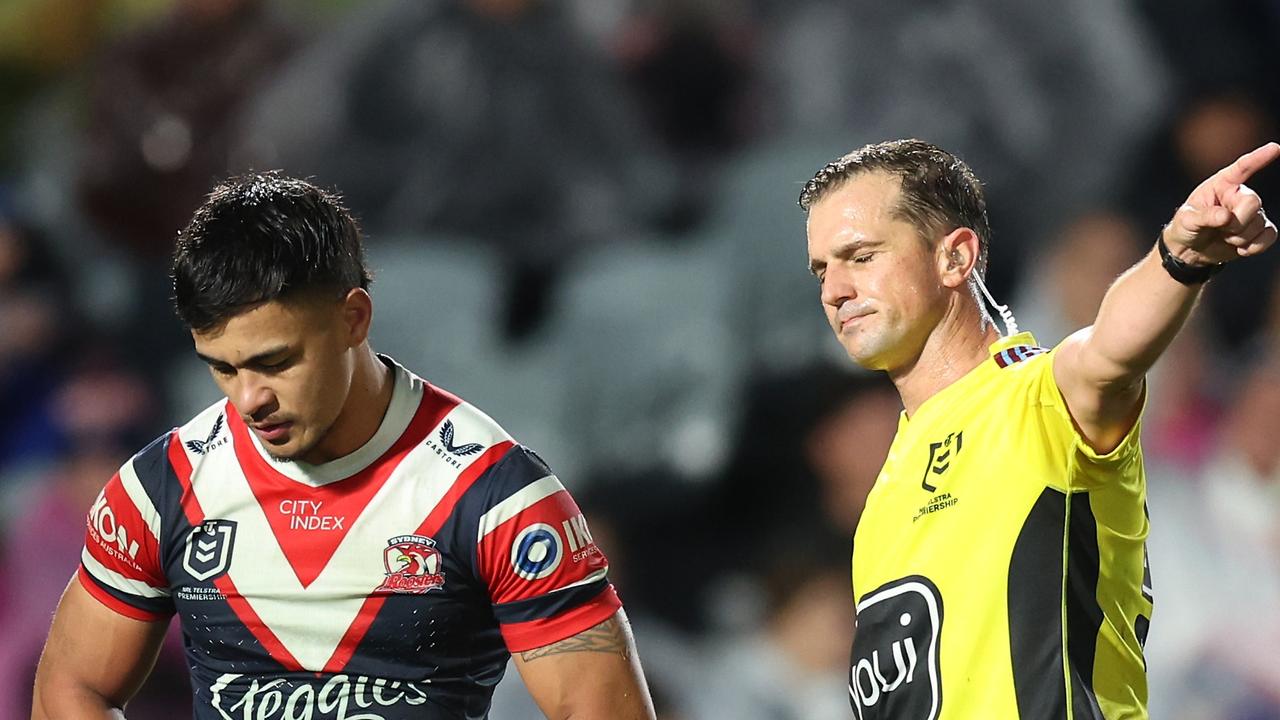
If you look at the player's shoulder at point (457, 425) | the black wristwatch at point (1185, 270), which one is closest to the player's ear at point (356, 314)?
the player's shoulder at point (457, 425)

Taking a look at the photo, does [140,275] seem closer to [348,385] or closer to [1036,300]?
[1036,300]

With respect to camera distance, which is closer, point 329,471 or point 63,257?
point 329,471

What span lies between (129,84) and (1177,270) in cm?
610

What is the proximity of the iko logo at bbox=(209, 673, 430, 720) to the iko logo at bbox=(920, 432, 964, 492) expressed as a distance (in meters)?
0.95

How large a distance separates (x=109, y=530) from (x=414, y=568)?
61 cm

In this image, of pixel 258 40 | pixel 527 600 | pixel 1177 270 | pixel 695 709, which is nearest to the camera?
pixel 1177 270

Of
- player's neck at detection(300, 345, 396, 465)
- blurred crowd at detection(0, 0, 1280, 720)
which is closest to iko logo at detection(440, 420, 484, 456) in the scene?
player's neck at detection(300, 345, 396, 465)

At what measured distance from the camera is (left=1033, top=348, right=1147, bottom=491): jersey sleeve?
2.08 metres

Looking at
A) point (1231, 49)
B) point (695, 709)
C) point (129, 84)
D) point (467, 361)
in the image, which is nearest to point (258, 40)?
point (129, 84)

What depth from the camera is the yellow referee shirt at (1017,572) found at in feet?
7.12

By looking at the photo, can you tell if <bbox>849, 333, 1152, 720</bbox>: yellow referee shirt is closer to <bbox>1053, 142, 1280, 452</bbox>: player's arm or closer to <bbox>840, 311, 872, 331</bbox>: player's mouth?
<bbox>1053, 142, 1280, 452</bbox>: player's arm

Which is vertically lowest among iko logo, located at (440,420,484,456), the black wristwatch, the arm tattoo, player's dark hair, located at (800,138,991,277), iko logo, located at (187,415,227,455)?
the arm tattoo

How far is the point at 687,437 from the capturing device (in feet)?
22.0

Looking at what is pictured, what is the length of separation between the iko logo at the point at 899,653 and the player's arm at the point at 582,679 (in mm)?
382
